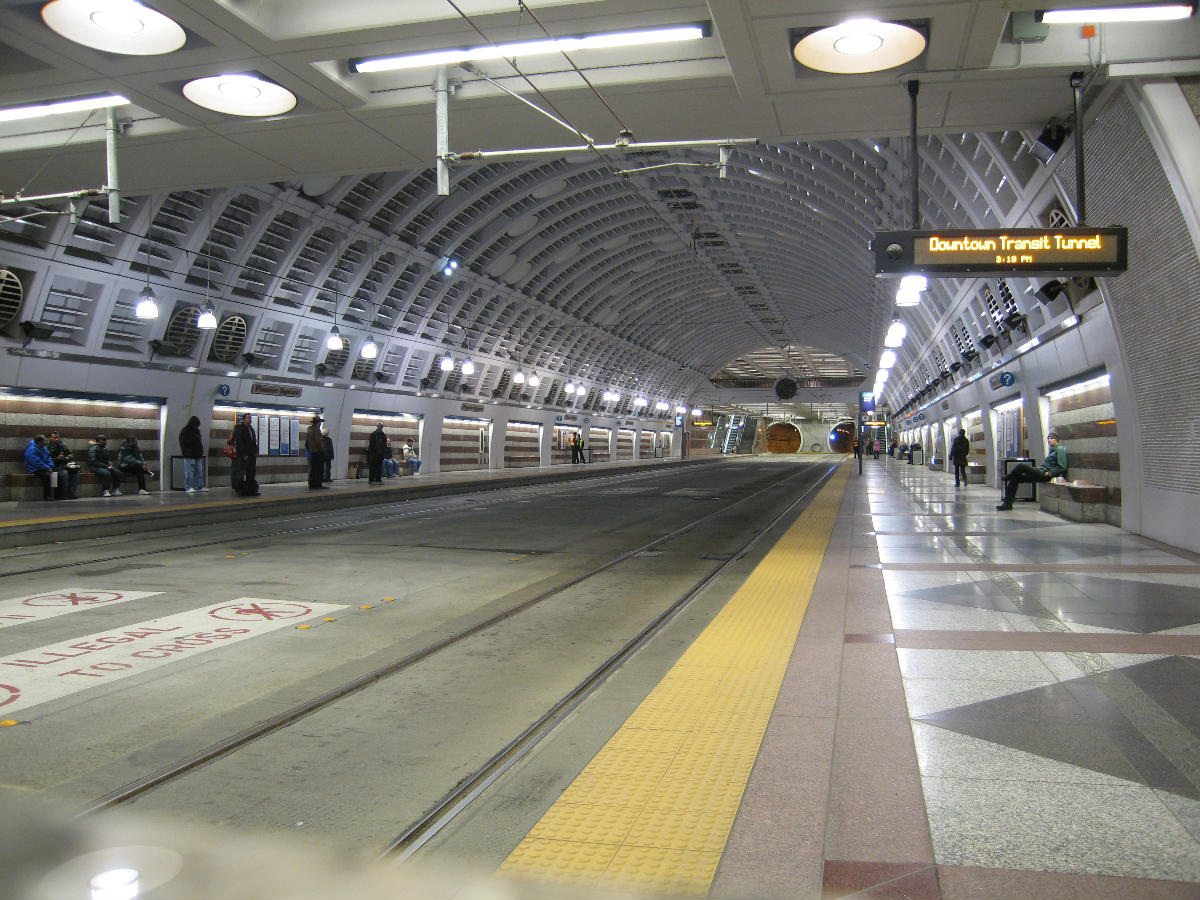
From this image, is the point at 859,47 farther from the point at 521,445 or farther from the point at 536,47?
the point at 521,445

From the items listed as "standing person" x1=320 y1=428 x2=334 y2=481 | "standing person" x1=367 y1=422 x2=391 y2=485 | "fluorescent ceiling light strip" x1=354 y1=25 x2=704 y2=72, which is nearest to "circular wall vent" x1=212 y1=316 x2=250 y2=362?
"standing person" x1=320 y1=428 x2=334 y2=481

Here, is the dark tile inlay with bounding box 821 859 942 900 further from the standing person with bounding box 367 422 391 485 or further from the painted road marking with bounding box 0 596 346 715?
the standing person with bounding box 367 422 391 485

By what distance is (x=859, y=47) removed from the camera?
900cm

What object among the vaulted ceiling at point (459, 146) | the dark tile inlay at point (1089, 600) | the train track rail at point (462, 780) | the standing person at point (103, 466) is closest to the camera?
the train track rail at point (462, 780)

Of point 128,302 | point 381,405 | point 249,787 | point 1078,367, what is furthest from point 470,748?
point 381,405

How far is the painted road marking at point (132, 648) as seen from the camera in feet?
17.0

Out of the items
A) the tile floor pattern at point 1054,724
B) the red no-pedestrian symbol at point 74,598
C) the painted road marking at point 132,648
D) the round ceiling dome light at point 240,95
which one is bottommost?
the painted road marking at point 132,648

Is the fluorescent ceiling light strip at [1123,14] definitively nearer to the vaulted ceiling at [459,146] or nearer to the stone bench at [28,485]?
the vaulted ceiling at [459,146]

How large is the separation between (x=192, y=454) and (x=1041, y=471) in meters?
19.1

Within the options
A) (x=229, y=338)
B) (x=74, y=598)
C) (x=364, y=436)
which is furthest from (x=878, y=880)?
(x=364, y=436)

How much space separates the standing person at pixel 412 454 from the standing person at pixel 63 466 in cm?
1341

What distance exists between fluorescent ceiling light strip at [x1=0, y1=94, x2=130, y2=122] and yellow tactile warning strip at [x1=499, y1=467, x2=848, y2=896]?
34.5 feet

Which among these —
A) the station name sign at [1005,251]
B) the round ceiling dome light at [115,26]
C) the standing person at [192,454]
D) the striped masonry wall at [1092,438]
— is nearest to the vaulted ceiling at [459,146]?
the round ceiling dome light at [115,26]

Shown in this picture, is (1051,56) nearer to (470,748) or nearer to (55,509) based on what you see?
(470,748)
